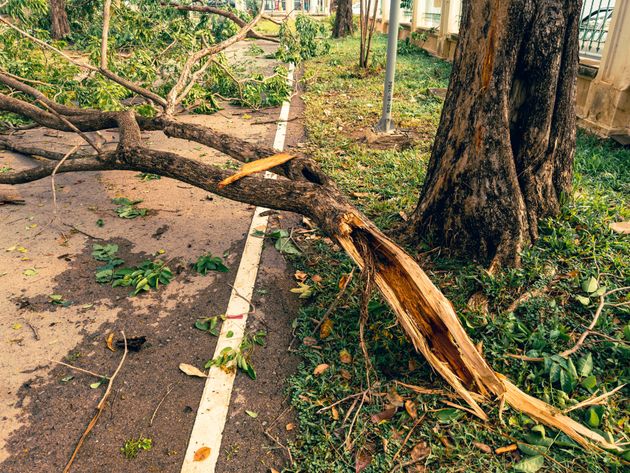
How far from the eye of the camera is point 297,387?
267 centimetres

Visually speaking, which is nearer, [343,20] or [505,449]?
[505,449]

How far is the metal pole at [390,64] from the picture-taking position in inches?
248

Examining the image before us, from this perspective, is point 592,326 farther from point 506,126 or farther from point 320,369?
point 320,369

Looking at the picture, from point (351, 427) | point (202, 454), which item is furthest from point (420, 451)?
point (202, 454)

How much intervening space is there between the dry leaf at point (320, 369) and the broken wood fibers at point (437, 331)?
0.58m

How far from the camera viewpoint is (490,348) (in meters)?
2.81

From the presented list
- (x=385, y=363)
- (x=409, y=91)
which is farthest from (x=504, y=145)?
(x=409, y=91)

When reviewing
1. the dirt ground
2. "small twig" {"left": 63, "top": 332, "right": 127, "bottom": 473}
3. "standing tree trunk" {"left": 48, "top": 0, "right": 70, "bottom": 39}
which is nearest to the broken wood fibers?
the dirt ground

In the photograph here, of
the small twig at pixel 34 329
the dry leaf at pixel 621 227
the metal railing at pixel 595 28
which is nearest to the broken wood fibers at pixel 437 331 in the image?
the dry leaf at pixel 621 227

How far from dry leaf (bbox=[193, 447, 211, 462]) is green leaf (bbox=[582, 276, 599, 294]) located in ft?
8.84

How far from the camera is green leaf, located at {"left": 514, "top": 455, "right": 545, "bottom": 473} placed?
6.98 feet

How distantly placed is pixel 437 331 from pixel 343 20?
69.1ft

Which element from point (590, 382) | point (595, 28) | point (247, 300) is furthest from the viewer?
point (595, 28)

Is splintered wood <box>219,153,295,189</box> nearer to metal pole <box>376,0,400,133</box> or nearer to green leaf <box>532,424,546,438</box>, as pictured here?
green leaf <box>532,424,546,438</box>
